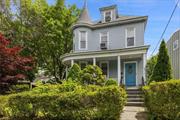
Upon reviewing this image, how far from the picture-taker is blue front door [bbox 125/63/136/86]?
18.5 metres

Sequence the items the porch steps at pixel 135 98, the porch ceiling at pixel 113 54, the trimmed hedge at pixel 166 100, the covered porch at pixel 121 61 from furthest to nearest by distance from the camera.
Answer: the covered porch at pixel 121 61 → the porch ceiling at pixel 113 54 → the porch steps at pixel 135 98 → the trimmed hedge at pixel 166 100

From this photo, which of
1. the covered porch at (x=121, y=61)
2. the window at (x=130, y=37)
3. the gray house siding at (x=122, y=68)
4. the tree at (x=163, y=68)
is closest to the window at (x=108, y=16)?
the window at (x=130, y=37)

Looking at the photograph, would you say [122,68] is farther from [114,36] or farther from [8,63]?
[8,63]

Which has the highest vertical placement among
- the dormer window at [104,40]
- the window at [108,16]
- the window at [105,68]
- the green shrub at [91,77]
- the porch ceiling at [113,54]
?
the window at [108,16]

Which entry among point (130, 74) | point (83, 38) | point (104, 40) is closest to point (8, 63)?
point (83, 38)

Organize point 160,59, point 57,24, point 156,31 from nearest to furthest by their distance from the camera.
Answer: point 160,59
point 57,24
point 156,31

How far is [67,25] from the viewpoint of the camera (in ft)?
79.9

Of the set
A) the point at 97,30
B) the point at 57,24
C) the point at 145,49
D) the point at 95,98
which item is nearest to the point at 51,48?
the point at 57,24

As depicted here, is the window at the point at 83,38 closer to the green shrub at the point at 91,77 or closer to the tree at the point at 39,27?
the tree at the point at 39,27

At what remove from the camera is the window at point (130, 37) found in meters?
18.7

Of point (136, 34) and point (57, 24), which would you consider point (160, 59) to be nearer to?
point (136, 34)

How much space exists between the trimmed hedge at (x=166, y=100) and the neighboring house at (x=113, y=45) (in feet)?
29.4

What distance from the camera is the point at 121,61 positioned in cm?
1902

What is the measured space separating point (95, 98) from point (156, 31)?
18.8 meters
